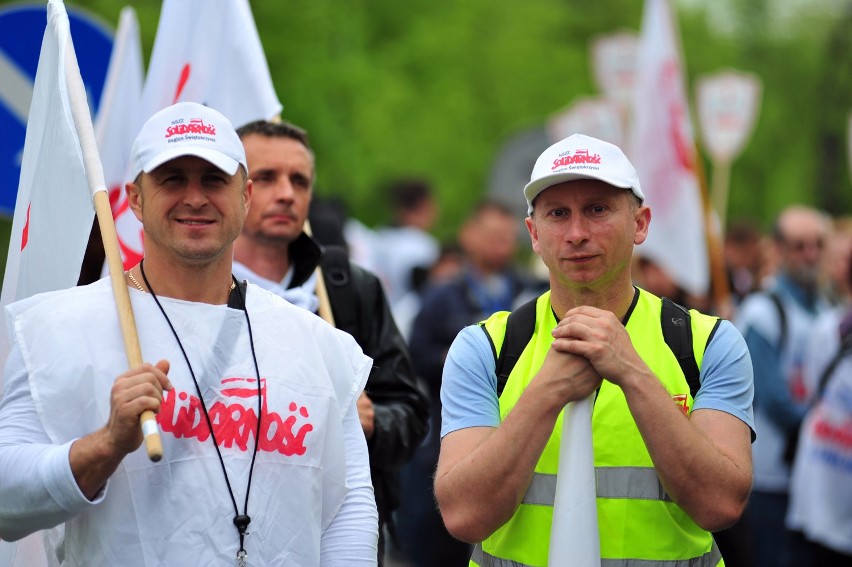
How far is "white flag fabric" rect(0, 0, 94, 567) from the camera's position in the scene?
4406 mm

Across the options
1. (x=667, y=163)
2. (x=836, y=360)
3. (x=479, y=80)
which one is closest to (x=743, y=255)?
(x=667, y=163)

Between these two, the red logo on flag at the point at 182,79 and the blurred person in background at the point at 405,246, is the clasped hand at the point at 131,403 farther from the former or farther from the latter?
Answer: the blurred person in background at the point at 405,246

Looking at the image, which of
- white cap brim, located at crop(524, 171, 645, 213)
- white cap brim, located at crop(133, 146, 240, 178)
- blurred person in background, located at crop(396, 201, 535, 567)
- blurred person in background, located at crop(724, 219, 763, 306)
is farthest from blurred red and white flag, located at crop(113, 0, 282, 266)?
blurred person in background, located at crop(724, 219, 763, 306)

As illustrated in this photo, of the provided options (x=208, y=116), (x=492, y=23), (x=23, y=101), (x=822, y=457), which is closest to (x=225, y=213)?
(x=208, y=116)

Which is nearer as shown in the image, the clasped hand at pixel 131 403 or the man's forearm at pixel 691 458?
the clasped hand at pixel 131 403

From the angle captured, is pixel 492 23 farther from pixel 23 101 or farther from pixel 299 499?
pixel 299 499

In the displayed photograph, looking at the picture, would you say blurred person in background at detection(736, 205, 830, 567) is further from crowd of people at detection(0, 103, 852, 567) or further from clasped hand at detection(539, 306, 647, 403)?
clasped hand at detection(539, 306, 647, 403)

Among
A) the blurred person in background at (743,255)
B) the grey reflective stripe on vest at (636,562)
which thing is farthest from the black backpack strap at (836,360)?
the grey reflective stripe on vest at (636,562)

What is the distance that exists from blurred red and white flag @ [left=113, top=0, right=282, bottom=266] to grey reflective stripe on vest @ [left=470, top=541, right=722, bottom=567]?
2.48 m

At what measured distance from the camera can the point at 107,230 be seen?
4184 mm

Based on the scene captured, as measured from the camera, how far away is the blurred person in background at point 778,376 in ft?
30.9

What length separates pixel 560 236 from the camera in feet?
13.5

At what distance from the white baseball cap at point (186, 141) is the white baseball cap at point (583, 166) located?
0.82m

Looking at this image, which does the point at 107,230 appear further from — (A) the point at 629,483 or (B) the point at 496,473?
(A) the point at 629,483
